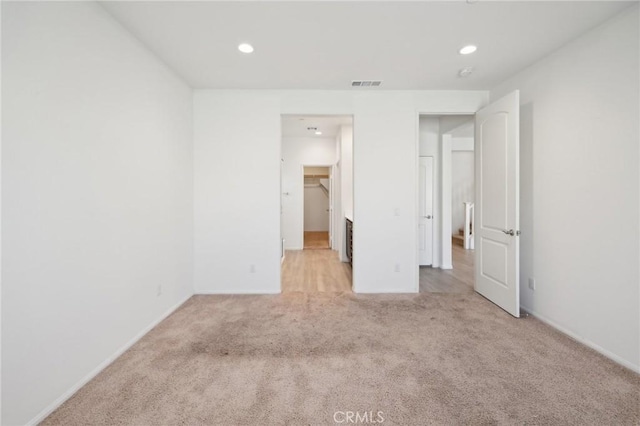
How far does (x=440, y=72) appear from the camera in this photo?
9.62 ft

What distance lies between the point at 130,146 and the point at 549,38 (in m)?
3.74

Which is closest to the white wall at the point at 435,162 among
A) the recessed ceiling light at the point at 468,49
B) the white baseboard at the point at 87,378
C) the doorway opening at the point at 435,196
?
the doorway opening at the point at 435,196

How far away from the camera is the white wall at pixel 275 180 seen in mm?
3426

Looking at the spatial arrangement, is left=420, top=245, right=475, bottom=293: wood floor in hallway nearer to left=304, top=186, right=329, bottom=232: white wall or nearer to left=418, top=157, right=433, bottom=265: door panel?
left=418, top=157, right=433, bottom=265: door panel

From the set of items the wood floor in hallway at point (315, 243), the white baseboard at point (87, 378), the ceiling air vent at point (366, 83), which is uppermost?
the ceiling air vent at point (366, 83)

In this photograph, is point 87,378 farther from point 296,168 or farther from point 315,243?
point 315,243

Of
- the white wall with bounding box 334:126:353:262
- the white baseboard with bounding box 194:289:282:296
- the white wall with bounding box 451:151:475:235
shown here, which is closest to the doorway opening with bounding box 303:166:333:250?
the white wall with bounding box 334:126:353:262

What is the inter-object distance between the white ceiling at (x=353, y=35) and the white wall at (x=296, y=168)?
3533mm

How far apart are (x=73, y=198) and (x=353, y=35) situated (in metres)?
2.42

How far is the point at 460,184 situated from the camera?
27.1 ft

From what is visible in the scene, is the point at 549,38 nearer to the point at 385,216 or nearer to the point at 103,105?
the point at 385,216

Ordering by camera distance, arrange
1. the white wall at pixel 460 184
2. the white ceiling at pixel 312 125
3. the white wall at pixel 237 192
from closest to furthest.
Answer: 1. the white wall at pixel 237 192
2. the white ceiling at pixel 312 125
3. the white wall at pixel 460 184

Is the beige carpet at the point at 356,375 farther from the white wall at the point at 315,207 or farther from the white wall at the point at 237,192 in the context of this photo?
the white wall at the point at 315,207

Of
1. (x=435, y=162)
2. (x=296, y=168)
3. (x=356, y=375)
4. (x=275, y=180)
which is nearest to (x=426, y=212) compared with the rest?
(x=435, y=162)
